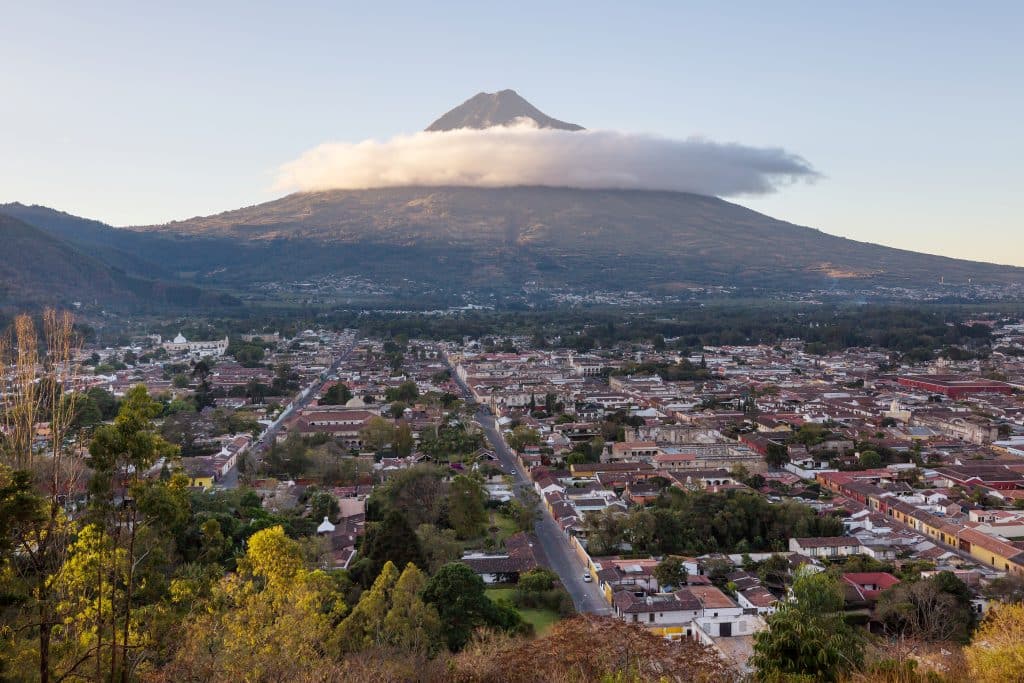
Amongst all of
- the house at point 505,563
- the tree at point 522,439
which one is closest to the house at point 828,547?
the house at point 505,563

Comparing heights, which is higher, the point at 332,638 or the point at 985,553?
the point at 332,638

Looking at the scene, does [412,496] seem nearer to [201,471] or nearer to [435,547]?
[435,547]

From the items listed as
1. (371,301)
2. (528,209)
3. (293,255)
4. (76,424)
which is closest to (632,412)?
(76,424)

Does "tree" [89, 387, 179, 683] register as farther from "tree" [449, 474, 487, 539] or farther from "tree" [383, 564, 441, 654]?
"tree" [449, 474, 487, 539]

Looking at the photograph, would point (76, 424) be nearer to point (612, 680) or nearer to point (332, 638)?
point (332, 638)

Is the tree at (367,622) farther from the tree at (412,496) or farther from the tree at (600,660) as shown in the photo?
the tree at (412,496)

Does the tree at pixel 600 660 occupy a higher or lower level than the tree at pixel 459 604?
higher

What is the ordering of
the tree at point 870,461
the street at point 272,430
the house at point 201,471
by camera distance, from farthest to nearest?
1. the tree at point 870,461
2. the street at point 272,430
3. the house at point 201,471
